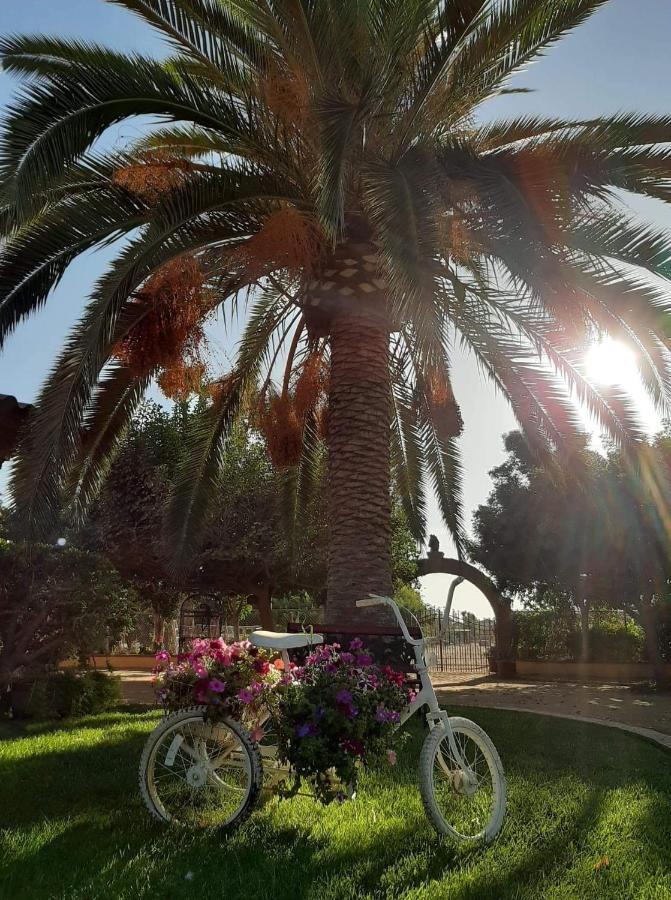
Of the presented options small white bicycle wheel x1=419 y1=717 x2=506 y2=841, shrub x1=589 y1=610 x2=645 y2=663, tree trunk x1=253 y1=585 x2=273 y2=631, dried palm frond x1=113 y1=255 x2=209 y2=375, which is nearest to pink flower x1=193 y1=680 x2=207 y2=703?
small white bicycle wheel x1=419 y1=717 x2=506 y2=841

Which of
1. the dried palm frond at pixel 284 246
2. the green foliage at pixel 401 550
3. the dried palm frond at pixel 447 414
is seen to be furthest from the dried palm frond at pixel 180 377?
the green foliage at pixel 401 550

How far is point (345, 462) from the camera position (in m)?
7.86

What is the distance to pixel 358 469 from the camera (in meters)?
7.81

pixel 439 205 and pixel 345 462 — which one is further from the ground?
pixel 439 205

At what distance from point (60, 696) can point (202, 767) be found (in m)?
7.22

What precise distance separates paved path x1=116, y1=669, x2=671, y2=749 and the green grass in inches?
155

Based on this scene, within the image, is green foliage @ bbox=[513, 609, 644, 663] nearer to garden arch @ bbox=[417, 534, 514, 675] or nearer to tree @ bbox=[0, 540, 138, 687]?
garden arch @ bbox=[417, 534, 514, 675]

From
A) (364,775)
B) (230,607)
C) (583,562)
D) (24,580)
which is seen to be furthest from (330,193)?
(230,607)

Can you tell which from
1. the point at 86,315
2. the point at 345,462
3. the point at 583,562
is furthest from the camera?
the point at 583,562

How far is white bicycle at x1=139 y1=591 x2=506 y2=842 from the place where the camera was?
404 centimetres

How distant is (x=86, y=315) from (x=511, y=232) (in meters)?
3.79

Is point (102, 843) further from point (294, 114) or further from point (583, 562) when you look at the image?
point (583, 562)

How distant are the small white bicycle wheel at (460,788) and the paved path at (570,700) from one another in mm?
4754

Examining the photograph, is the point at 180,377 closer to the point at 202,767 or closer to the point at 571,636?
the point at 202,767
